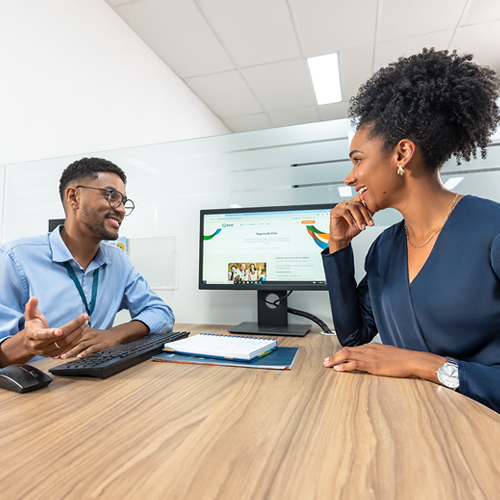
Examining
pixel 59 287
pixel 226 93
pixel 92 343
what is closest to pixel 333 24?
pixel 226 93

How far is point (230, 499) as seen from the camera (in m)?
0.33

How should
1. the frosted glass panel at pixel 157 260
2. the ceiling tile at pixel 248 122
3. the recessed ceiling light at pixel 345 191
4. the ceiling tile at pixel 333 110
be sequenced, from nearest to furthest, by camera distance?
the recessed ceiling light at pixel 345 191 → the frosted glass panel at pixel 157 260 → the ceiling tile at pixel 333 110 → the ceiling tile at pixel 248 122

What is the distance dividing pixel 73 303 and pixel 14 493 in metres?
0.88

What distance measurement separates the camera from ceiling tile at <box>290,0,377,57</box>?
94.2 inches

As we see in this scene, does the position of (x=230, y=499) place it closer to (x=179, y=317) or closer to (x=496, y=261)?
(x=496, y=261)

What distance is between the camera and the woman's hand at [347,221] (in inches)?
41.1

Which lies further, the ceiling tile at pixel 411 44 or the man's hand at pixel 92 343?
the ceiling tile at pixel 411 44

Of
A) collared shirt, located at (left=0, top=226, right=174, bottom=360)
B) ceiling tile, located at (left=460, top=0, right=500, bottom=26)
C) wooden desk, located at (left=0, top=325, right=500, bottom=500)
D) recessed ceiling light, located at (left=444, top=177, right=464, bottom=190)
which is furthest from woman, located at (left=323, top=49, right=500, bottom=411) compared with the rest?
ceiling tile, located at (left=460, top=0, right=500, bottom=26)

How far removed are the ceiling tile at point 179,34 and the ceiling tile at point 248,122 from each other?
1.02 metres

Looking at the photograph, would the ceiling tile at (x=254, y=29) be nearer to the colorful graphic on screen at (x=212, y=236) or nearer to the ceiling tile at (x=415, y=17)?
the ceiling tile at (x=415, y=17)

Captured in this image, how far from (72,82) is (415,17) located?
2.39m

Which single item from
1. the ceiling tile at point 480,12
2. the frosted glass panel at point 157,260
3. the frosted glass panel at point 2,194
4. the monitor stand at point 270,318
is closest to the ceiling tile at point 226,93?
the ceiling tile at point 480,12

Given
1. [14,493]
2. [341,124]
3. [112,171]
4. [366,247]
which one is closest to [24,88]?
[112,171]

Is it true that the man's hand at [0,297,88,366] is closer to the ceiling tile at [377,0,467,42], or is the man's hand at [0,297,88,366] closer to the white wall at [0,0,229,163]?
the white wall at [0,0,229,163]
